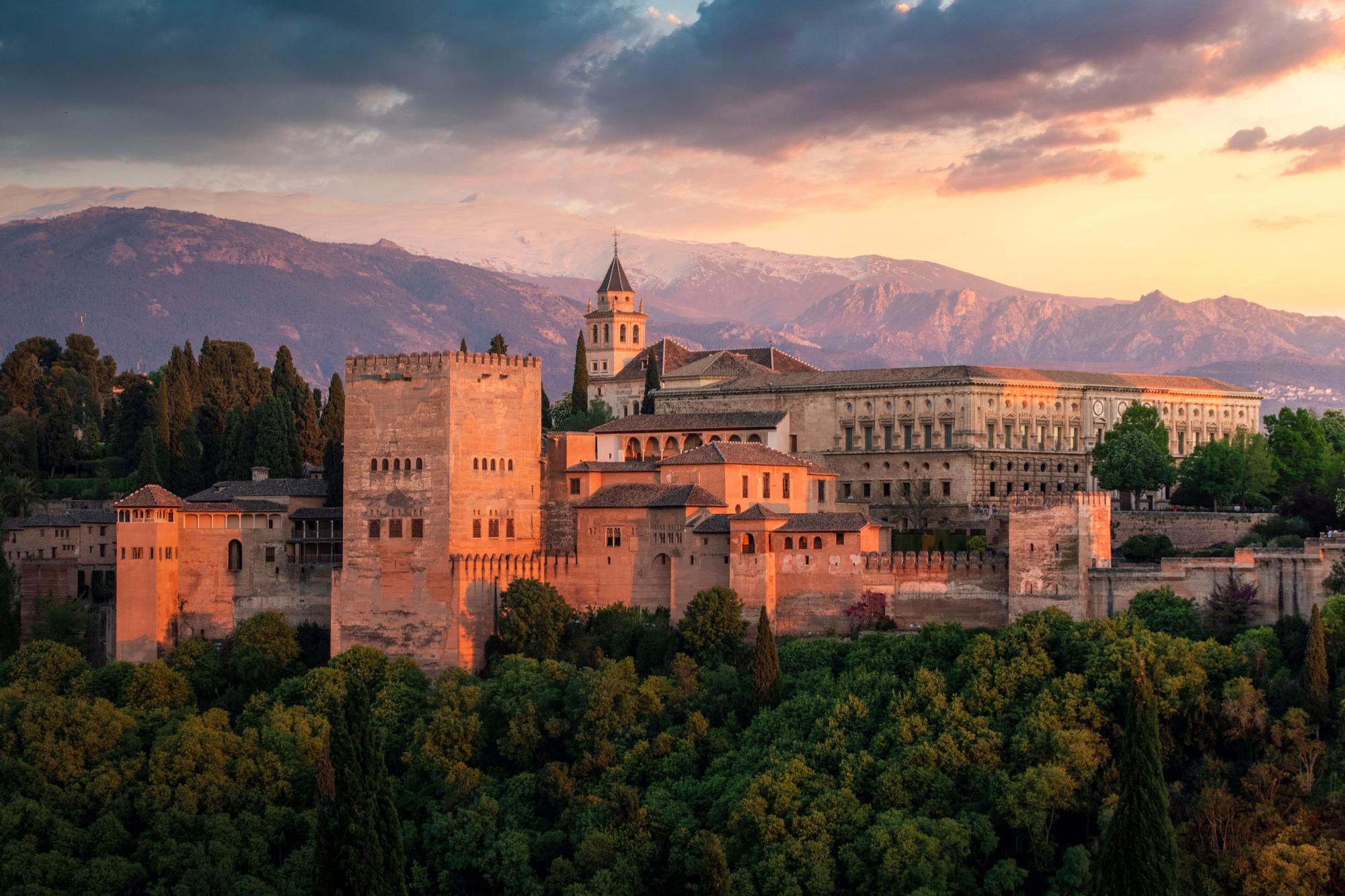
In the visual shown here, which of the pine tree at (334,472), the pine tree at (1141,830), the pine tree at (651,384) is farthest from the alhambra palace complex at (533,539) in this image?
the pine tree at (651,384)

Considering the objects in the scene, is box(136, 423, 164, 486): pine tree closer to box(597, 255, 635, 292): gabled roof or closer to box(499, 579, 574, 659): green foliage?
box(499, 579, 574, 659): green foliage

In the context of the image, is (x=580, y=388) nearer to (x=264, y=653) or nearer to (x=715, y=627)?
(x=264, y=653)

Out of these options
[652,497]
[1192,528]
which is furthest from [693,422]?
[1192,528]

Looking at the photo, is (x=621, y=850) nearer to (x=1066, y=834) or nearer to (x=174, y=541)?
(x=1066, y=834)

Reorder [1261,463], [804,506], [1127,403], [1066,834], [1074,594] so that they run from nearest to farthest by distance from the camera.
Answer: [1066,834]
[1074,594]
[804,506]
[1261,463]
[1127,403]

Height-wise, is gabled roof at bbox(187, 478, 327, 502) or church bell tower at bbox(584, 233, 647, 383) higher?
church bell tower at bbox(584, 233, 647, 383)

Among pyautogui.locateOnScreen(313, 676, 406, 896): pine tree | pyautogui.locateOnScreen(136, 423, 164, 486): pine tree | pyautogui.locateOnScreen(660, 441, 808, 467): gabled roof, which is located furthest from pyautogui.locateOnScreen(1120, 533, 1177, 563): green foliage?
pyautogui.locateOnScreen(136, 423, 164, 486): pine tree

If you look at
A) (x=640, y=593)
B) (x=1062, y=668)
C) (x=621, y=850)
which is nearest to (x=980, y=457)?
(x=640, y=593)
